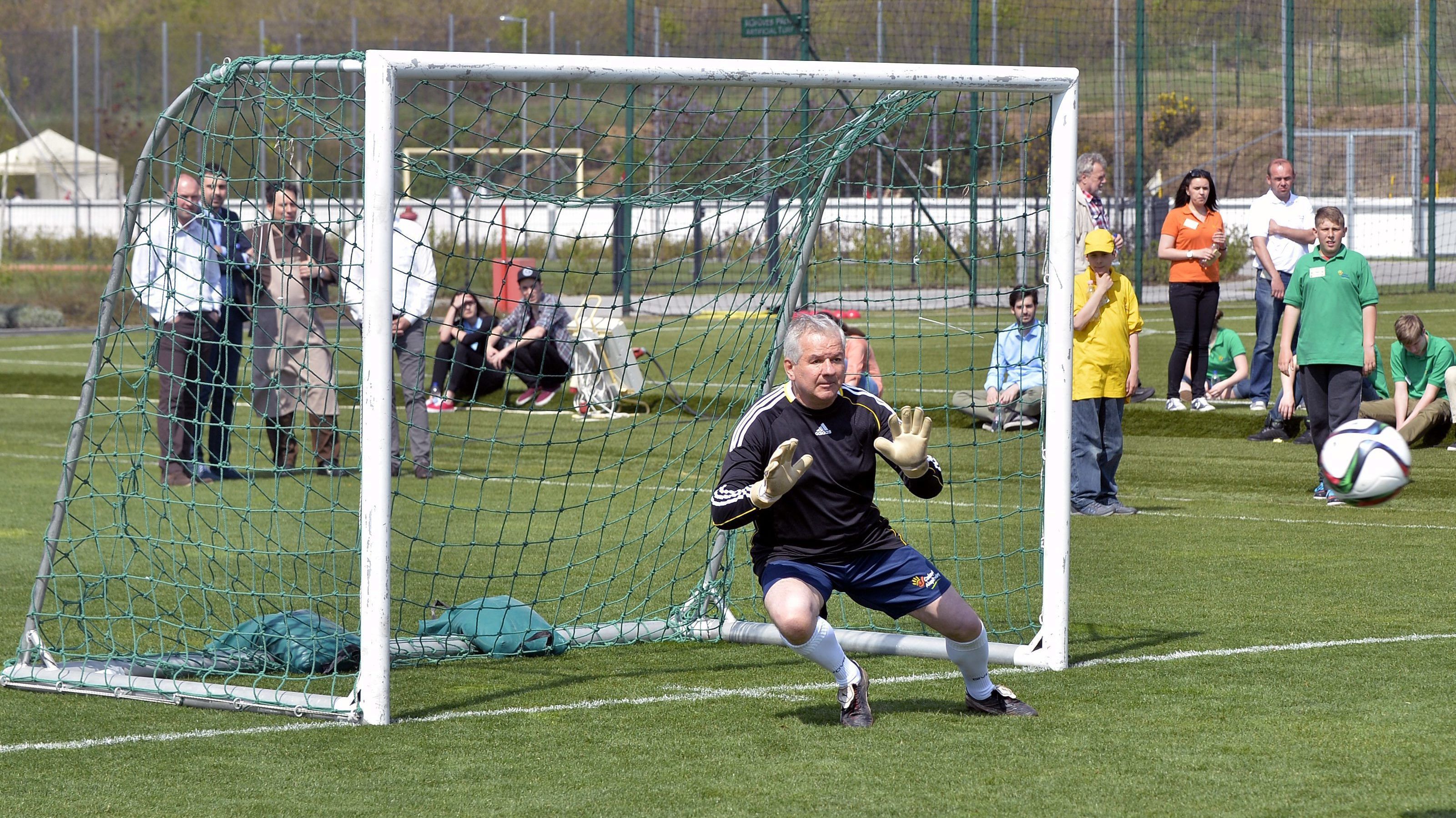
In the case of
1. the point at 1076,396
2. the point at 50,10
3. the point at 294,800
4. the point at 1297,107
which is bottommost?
the point at 294,800

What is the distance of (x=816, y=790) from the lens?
16.1ft

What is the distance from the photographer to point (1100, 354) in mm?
10148

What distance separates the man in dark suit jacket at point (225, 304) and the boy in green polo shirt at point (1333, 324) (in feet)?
20.5

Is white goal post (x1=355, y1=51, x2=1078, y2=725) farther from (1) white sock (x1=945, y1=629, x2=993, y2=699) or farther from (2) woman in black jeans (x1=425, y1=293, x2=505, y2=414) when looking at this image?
(2) woman in black jeans (x1=425, y1=293, x2=505, y2=414)

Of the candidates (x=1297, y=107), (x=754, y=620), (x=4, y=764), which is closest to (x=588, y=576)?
(x=754, y=620)

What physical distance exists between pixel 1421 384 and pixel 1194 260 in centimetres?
215

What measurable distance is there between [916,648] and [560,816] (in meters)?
2.61

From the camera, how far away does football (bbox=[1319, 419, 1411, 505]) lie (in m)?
4.73

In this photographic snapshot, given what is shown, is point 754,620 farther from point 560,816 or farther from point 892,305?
point 560,816

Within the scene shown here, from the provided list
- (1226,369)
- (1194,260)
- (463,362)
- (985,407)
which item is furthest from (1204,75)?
(463,362)

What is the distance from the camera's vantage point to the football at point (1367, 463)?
186 inches

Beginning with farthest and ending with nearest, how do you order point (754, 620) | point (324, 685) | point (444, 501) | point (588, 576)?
point (444, 501)
point (588, 576)
point (754, 620)
point (324, 685)

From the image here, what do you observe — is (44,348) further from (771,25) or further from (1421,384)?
(1421,384)

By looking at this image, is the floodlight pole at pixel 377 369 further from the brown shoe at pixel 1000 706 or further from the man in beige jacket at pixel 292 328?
the man in beige jacket at pixel 292 328
